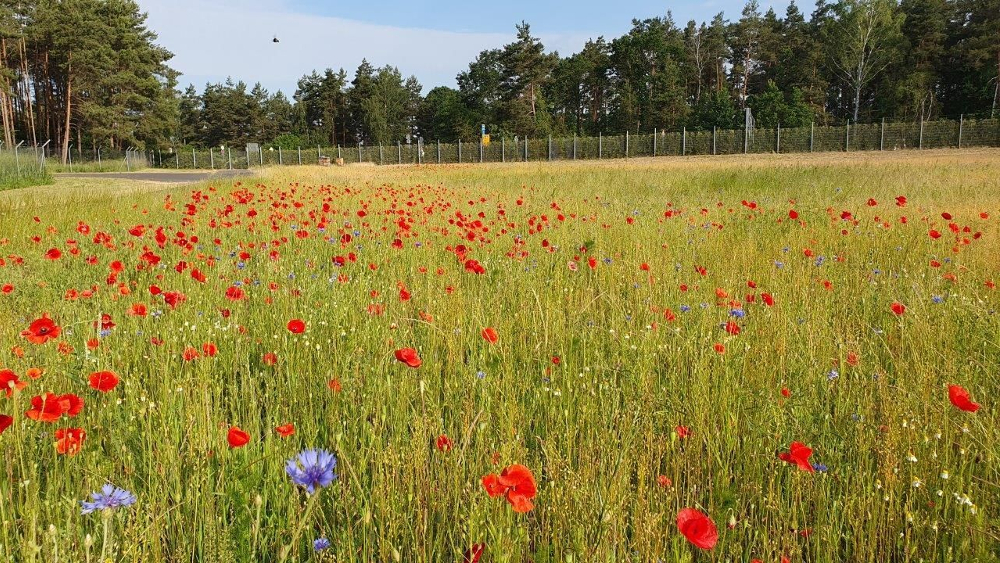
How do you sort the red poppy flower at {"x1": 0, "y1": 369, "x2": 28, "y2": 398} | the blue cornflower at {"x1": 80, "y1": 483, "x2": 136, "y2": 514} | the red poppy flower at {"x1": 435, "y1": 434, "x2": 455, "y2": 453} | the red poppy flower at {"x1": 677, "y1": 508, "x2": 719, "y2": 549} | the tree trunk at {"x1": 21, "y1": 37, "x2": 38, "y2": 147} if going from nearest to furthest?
the red poppy flower at {"x1": 677, "y1": 508, "x2": 719, "y2": 549}
the blue cornflower at {"x1": 80, "y1": 483, "x2": 136, "y2": 514}
the red poppy flower at {"x1": 0, "y1": 369, "x2": 28, "y2": 398}
the red poppy flower at {"x1": 435, "y1": 434, "x2": 455, "y2": 453}
the tree trunk at {"x1": 21, "y1": 37, "x2": 38, "y2": 147}

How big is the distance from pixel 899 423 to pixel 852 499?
0.53 meters

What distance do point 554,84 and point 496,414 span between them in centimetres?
7936

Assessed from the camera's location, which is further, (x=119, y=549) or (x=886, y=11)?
(x=886, y=11)

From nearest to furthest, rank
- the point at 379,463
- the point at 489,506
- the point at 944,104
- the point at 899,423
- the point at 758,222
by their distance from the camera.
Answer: the point at 489,506 < the point at 379,463 < the point at 899,423 < the point at 758,222 < the point at 944,104

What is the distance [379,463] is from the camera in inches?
56.4

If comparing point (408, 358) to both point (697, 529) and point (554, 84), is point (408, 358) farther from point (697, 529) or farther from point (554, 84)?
point (554, 84)

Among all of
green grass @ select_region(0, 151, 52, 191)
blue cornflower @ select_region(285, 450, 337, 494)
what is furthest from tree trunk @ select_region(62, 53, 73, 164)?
blue cornflower @ select_region(285, 450, 337, 494)

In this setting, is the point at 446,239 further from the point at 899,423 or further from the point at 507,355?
the point at 899,423

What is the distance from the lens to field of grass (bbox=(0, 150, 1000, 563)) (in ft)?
4.50

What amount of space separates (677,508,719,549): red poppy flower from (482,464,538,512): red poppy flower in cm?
23

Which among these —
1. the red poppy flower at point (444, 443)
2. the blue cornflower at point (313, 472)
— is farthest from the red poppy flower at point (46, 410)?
the red poppy flower at point (444, 443)

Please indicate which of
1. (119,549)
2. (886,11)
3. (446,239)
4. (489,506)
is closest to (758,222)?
(446,239)

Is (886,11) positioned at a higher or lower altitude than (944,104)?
higher

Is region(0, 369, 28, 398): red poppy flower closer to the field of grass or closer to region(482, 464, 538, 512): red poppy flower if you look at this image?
the field of grass
